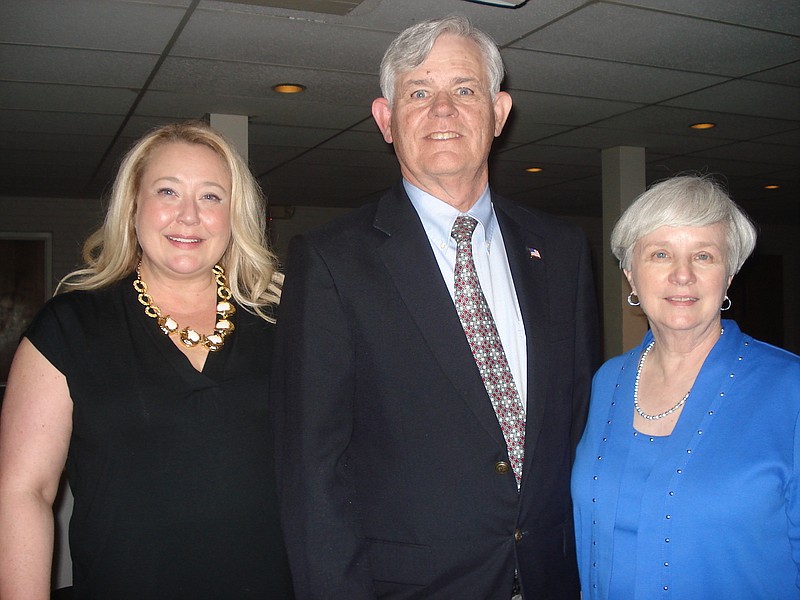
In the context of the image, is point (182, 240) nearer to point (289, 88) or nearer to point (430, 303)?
point (430, 303)

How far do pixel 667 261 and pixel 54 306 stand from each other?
1.48m

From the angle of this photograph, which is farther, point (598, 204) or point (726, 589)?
point (598, 204)

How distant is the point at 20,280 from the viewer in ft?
31.1

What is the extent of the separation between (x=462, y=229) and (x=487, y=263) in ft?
0.36

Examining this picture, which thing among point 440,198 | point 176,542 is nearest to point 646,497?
point 440,198

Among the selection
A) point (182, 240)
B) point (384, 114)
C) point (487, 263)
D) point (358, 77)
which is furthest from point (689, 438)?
point (358, 77)

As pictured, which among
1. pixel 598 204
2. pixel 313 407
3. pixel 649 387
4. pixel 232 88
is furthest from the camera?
pixel 598 204

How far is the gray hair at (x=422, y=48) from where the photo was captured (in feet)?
5.76

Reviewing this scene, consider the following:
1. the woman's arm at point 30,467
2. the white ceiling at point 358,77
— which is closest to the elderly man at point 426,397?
the woman's arm at point 30,467

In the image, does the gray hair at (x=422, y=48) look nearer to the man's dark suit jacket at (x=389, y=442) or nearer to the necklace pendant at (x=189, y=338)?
the man's dark suit jacket at (x=389, y=442)

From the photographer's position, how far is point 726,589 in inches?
61.0

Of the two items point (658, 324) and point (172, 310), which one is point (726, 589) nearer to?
point (658, 324)

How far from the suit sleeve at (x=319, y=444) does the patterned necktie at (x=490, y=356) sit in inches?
11.1

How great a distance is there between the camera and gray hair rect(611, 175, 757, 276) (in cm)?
176
